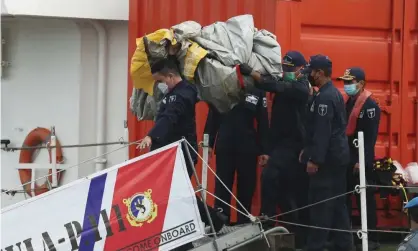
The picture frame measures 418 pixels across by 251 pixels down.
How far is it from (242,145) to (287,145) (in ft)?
1.28

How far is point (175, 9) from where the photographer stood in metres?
6.84

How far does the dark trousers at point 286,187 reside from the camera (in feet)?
18.1

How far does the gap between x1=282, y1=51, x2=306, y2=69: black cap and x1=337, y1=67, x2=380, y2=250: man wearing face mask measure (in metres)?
0.46

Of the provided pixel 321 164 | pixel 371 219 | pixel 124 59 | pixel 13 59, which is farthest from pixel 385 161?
pixel 13 59

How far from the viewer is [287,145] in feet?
18.3

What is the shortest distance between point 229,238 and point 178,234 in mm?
457

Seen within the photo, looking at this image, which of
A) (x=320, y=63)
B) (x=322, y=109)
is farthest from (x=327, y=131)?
(x=320, y=63)

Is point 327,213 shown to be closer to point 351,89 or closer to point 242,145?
point 242,145

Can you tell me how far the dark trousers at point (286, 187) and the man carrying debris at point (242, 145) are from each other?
25cm

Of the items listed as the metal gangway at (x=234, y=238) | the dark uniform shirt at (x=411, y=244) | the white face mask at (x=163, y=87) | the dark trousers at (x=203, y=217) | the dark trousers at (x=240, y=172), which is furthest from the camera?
the dark trousers at (x=240, y=172)

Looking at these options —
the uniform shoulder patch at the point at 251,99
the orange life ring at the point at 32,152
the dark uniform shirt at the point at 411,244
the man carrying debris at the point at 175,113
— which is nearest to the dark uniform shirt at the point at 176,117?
the man carrying debris at the point at 175,113

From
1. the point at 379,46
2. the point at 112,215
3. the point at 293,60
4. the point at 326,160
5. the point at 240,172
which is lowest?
the point at 112,215

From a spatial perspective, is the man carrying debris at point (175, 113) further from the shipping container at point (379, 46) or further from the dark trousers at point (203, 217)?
the shipping container at point (379, 46)

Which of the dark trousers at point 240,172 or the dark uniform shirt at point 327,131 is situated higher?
the dark uniform shirt at point 327,131
